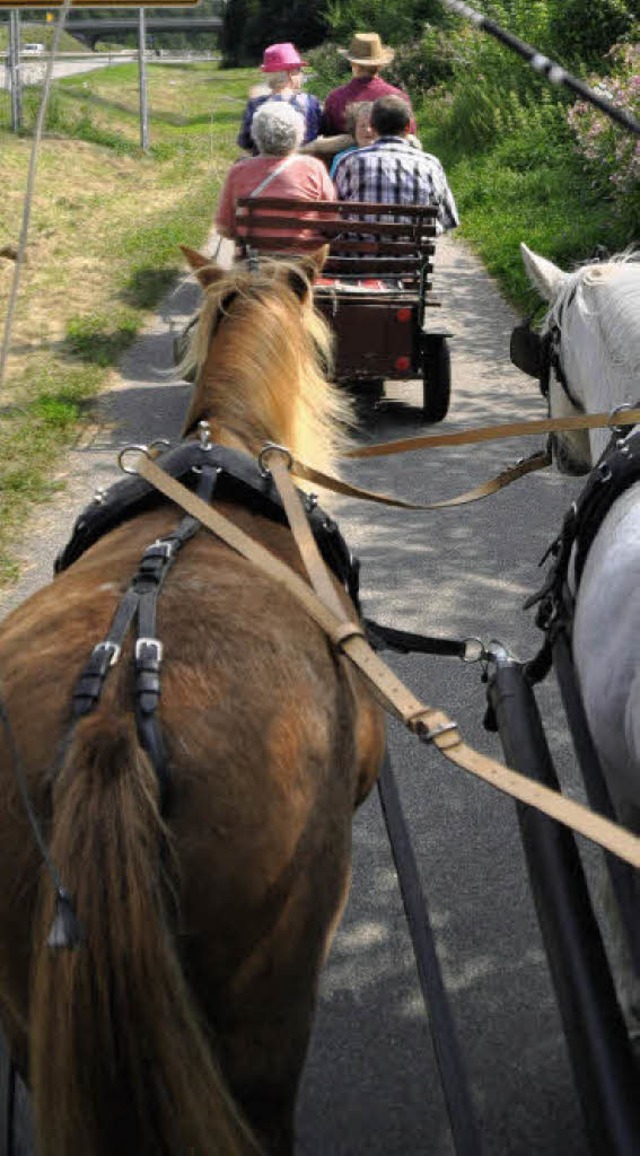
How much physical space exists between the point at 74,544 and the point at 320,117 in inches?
363

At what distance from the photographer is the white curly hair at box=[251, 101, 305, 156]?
762 cm

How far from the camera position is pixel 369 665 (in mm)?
2131

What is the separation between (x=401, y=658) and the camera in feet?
16.7

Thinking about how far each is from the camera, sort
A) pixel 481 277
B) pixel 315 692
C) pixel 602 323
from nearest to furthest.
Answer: pixel 315 692 → pixel 602 323 → pixel 481 277

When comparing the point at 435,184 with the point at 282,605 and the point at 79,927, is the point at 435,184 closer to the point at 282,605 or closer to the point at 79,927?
the point at 282,605

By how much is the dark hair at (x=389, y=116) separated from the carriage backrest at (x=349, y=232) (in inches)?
25.5

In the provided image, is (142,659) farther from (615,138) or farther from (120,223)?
(120,223)

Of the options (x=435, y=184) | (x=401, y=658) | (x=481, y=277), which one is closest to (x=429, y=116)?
(x=481, y=277)

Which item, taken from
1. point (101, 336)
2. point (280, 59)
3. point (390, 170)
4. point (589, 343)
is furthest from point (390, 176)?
point (589, 343)

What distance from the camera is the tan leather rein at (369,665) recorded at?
71.1 inches

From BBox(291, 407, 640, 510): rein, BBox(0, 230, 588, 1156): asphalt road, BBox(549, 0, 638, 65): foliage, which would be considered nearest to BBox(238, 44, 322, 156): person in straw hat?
BBox(0, 230, 588, 1156): asphalt road

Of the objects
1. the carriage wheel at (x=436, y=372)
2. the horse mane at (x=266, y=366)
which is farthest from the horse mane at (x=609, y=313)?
the carriage wheel at (x=436, y=372)

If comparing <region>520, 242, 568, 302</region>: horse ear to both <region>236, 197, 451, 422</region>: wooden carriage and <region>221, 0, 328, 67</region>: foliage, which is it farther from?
<region>221, 0, 328, 67</region>: foliage

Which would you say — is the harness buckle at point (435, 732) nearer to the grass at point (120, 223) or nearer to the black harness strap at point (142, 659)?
the black harness strap at point (142, 659)
